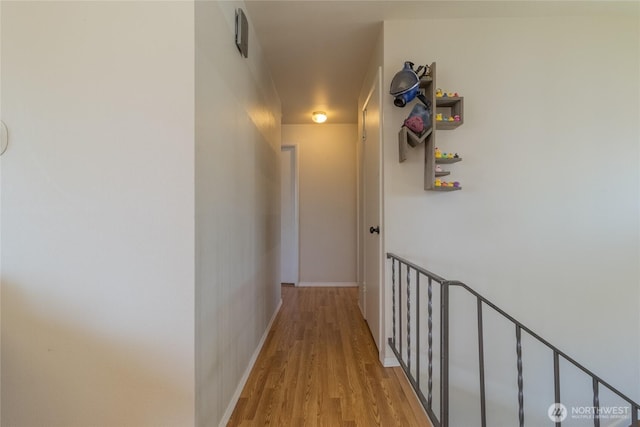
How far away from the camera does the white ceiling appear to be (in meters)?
1.75

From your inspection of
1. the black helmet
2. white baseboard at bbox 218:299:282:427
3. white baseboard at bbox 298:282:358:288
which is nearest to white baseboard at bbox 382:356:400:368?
white baseboard at bbox 218:299:282:427

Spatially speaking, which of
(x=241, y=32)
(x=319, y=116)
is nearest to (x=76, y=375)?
(x=241, y=32)

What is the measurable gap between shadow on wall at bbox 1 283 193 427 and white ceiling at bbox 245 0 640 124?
1956 mm

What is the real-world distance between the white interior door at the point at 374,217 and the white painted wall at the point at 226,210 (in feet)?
2.87

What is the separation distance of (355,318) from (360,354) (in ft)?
2.40

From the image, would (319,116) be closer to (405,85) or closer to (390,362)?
(405,85)

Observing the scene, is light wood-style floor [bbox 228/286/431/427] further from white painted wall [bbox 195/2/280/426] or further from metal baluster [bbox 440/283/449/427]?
metal baluster [bbox 440/283/449/427]

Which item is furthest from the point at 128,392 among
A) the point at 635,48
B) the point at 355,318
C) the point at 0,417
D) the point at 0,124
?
the point at 635,48

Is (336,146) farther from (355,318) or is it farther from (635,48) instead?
(635,48)

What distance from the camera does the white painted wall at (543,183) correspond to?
6.08 ft

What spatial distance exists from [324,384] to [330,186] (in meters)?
2.80

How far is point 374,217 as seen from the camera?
2.20m

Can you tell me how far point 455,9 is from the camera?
70.0 inches

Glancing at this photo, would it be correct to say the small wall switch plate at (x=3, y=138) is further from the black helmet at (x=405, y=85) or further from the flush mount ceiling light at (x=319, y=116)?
the flush mount ceiling light at (x=319, y=116)
